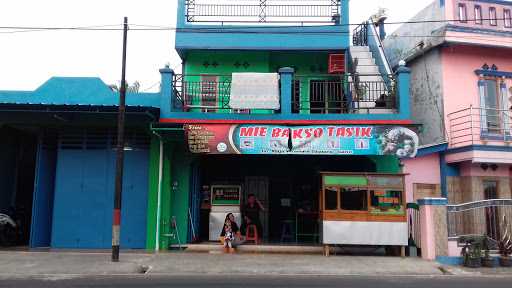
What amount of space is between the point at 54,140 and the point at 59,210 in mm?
2246

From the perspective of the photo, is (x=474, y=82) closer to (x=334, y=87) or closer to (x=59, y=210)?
(x=334, y=87)

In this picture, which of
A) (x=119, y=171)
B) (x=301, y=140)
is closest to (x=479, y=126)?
(x=301, y=140)

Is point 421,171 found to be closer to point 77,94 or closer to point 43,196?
point 77,94

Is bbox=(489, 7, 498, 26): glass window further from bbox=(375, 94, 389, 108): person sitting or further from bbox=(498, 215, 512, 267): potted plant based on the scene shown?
bbox=(498, 215, 512, 267): potted plant

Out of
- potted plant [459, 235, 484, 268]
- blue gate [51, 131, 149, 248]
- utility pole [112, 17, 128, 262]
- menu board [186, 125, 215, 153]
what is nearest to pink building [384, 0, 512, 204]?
potted plant [459, 235, 484, 268]

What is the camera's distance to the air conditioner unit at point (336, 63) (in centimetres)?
1608

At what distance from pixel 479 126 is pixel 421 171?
7.82ft

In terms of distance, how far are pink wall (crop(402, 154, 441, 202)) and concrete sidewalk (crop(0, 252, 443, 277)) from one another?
105 inches

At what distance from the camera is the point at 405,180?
14.6 metres

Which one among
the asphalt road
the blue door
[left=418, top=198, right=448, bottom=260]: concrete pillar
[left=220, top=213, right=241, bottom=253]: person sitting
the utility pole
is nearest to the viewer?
the asphalt road

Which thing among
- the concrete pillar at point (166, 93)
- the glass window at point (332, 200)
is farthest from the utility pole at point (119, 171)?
the glass window at point (332, 200)

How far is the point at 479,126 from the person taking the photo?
15.1m

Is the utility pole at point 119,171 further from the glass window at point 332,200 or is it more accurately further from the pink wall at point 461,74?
the pink wall at point 461,74

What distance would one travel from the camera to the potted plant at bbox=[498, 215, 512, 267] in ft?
40.5
